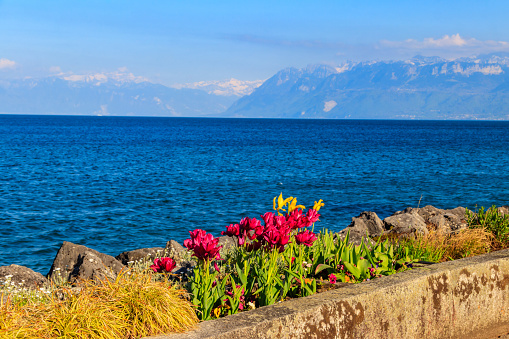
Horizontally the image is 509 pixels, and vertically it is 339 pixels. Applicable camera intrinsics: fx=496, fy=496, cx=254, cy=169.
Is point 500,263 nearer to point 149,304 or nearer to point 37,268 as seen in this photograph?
point 149,304

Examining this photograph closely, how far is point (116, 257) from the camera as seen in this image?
13477 millimetres

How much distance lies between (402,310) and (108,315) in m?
2.74

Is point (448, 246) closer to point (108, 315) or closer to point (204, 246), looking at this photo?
point (204, 246)

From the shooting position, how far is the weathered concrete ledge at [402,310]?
4.00 meters

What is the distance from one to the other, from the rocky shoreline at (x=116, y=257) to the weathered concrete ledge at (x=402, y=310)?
52.2 inches

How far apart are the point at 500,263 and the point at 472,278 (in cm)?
49

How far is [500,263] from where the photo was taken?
5.59 meters

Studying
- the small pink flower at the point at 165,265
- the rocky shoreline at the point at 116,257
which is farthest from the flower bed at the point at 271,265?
the rocky shoreline at the point at 116,257

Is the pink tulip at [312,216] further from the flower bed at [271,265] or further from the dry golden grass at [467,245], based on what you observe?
the dry golden grass at [467,245]

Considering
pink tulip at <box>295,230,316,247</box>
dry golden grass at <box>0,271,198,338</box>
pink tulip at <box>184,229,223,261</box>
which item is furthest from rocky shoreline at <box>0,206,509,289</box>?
pink tulip at <box>295,230,316,247</box>

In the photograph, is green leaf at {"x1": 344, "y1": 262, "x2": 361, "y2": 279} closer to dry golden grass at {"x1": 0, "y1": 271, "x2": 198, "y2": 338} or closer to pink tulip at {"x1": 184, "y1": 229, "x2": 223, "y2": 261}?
pink tulip at {"x1": 184, "y1": 229, "x2": 223, "y2": 261}

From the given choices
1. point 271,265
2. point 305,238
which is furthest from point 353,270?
point 271,265

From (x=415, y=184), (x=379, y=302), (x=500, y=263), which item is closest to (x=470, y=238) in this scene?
(x=500, y=263)

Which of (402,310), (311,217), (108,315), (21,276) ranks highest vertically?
(311,217)
